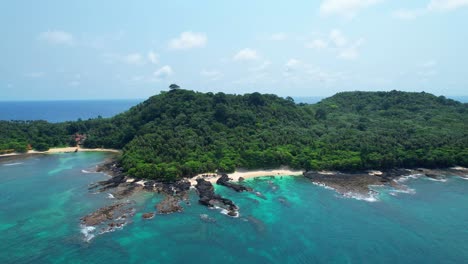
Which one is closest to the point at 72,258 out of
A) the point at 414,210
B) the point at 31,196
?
the point at 31,196

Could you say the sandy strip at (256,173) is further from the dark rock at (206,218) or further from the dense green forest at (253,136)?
the dark rock at (206,218)

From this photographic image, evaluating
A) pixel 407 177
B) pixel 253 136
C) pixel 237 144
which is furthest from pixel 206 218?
pixel 407 177

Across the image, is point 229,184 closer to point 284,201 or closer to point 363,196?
point 284,201

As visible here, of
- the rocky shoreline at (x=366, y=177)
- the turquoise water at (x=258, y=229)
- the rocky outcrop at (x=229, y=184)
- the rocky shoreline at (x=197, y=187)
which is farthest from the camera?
the rocky shoreline at (x=366, y=177)

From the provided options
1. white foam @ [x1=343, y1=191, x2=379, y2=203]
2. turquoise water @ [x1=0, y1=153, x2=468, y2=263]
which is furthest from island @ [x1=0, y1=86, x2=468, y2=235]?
turquoise water @ [x1=0, y1=153, x2=468, y2=263]

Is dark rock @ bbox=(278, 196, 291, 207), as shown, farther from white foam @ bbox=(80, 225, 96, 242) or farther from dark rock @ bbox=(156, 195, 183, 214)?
white foam @ bbox=(80, 225, 96, 242)

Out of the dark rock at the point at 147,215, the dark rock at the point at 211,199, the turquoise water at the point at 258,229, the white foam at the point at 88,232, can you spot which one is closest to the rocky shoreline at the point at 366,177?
the turquoise water at the point at 258,229
